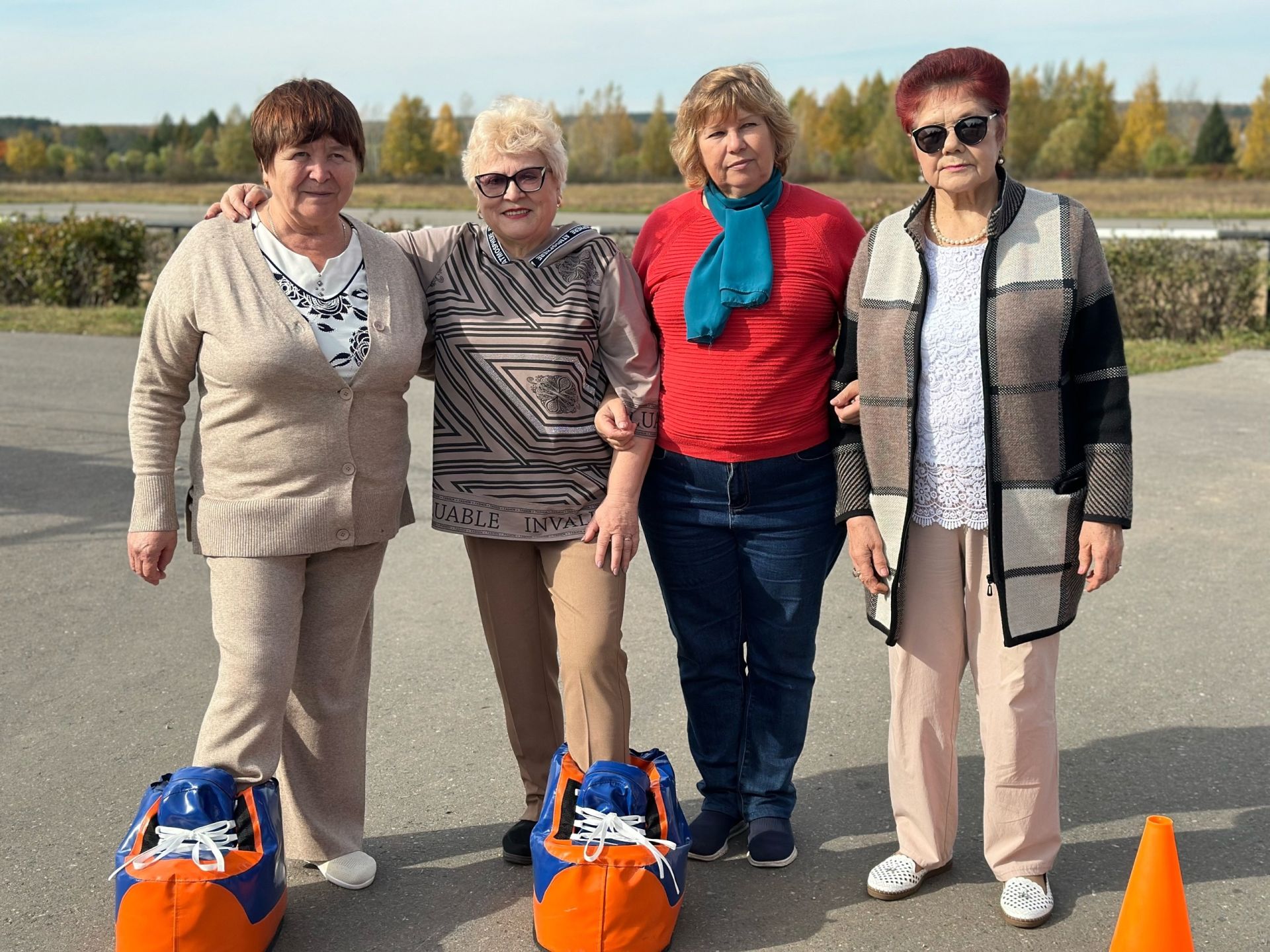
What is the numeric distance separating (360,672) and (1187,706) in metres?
3.09

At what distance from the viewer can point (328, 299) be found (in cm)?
330

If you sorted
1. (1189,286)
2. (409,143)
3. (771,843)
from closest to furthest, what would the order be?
1. (771,843)
2. (1189,286)
3. (409,143)

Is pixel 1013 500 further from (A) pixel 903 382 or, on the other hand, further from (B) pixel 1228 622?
(B) pixel 1228 622

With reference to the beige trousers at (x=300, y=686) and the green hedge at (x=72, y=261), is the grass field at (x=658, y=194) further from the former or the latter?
the beige trousers at (x=300, y=686)

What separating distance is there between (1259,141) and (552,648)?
7902 centimetres

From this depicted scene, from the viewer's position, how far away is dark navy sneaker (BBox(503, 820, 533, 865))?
3.70m

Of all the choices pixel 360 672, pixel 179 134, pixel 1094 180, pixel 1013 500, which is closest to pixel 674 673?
pixel 360 672

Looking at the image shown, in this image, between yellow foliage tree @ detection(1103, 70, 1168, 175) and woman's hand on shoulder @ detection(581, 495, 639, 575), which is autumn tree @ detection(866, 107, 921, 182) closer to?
yellow foliage tree @ detection(1103, 70, 1168, 175)

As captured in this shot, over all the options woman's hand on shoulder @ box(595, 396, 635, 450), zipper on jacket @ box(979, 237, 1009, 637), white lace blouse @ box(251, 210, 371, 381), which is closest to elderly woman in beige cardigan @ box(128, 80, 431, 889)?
white lace blouse @ box(251, 210, 371, 381)

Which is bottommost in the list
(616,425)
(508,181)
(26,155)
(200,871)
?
(200,871)

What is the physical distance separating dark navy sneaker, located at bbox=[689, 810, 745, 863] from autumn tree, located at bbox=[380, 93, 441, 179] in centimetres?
8034

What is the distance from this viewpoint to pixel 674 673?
17.1ft

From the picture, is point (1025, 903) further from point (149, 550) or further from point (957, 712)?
point (149, 550)

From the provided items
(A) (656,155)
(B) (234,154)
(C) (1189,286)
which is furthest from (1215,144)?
(C) (1189,286)
